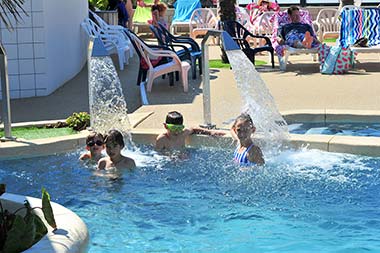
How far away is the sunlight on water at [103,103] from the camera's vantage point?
7.97 metres

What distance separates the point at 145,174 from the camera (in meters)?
7.06

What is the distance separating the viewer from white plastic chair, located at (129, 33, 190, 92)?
1128 cm

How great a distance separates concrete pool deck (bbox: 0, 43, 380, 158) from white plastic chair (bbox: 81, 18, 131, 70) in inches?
28.9

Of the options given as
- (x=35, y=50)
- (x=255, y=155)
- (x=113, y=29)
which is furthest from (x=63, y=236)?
(x=113, y=29)

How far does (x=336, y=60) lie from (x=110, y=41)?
15.0 feet

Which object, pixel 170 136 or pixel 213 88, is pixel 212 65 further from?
pixel 170 136

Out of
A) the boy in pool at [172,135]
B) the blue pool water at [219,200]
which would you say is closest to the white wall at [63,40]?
the blue pool water at [219,200]

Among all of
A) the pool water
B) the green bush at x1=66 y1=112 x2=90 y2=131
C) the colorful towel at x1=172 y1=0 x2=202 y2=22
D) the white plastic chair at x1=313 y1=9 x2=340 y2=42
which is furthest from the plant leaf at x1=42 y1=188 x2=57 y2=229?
the colorful towel at x1=172 y1=0 x2=202 y2=22

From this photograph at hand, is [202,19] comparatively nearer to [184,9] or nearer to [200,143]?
[184,9]

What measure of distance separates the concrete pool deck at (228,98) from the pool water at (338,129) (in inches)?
6.5

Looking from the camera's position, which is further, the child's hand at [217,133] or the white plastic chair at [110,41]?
the white plastic chair at [110,41]

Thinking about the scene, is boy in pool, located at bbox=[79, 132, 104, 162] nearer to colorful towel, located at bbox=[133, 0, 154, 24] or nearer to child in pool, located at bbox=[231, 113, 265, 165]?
child in pool, located at bbox=[231, 113, 265, 165]

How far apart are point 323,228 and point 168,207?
135 centimetres

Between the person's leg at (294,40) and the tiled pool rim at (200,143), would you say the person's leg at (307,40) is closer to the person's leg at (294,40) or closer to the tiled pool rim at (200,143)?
the person's leg at (294,40)
